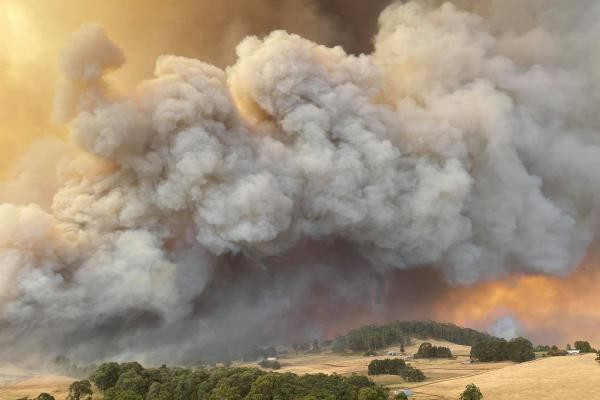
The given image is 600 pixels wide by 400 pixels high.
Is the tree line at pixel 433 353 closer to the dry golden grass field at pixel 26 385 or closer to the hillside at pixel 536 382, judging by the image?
the hillside at pixel 536 382

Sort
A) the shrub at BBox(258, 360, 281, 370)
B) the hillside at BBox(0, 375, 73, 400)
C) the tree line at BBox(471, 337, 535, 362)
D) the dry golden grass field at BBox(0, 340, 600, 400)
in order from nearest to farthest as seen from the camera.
Result: the dry golden grass field at BBox(0, 340, 600, 400)
the hillside at BBox(0, 375, 73, 400)
the tree line at BBox(471, 337, 535, 362)
the shrub at BBox(258, 360, 281, 370)

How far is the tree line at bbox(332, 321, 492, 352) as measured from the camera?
144 meters

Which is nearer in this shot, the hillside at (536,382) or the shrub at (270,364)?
the hillside at (536,382)

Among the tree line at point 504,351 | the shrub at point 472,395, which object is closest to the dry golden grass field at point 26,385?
the shrub at point 472,395

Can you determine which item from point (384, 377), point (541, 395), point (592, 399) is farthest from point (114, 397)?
point (592, 399)

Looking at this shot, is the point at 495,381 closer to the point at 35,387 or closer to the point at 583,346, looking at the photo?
the point at 583,346

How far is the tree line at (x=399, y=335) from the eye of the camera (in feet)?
474

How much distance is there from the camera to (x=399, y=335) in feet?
498

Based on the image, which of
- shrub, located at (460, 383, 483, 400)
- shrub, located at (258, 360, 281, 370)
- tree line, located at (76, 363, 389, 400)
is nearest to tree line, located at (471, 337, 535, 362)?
shrub, located at (460, 383, 483, 400)

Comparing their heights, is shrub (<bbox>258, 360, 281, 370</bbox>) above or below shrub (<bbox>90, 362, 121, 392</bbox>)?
above

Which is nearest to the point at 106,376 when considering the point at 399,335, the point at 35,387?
the point at 35,387

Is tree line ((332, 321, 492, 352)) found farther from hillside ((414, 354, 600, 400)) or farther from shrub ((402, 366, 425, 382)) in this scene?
hillside ((414, 354, 600, 400))

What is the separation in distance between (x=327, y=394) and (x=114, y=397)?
2656cm

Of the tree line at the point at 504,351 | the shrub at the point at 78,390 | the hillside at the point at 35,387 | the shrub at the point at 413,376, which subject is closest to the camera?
the shrub at the point at 78,390
